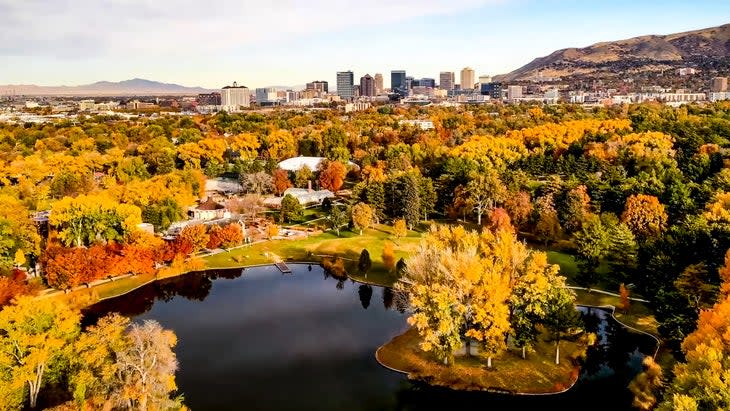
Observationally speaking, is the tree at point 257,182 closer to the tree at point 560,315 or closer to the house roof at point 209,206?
the house roof at point 209,206

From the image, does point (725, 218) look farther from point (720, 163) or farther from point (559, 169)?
point (559, 169)

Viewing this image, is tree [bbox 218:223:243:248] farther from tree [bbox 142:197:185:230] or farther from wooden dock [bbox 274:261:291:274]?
tree [bbox 142:197:185:230]

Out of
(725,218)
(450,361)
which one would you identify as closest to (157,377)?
(450,361)

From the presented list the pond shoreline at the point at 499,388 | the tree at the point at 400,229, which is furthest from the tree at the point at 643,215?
the tree at the point at 400,229

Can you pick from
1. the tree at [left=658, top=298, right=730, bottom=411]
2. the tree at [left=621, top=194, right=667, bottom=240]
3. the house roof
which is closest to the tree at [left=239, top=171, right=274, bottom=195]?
the house roof

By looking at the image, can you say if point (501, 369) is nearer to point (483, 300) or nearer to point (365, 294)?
point (483, 300)

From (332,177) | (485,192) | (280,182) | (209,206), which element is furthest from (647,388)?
(280,182)
